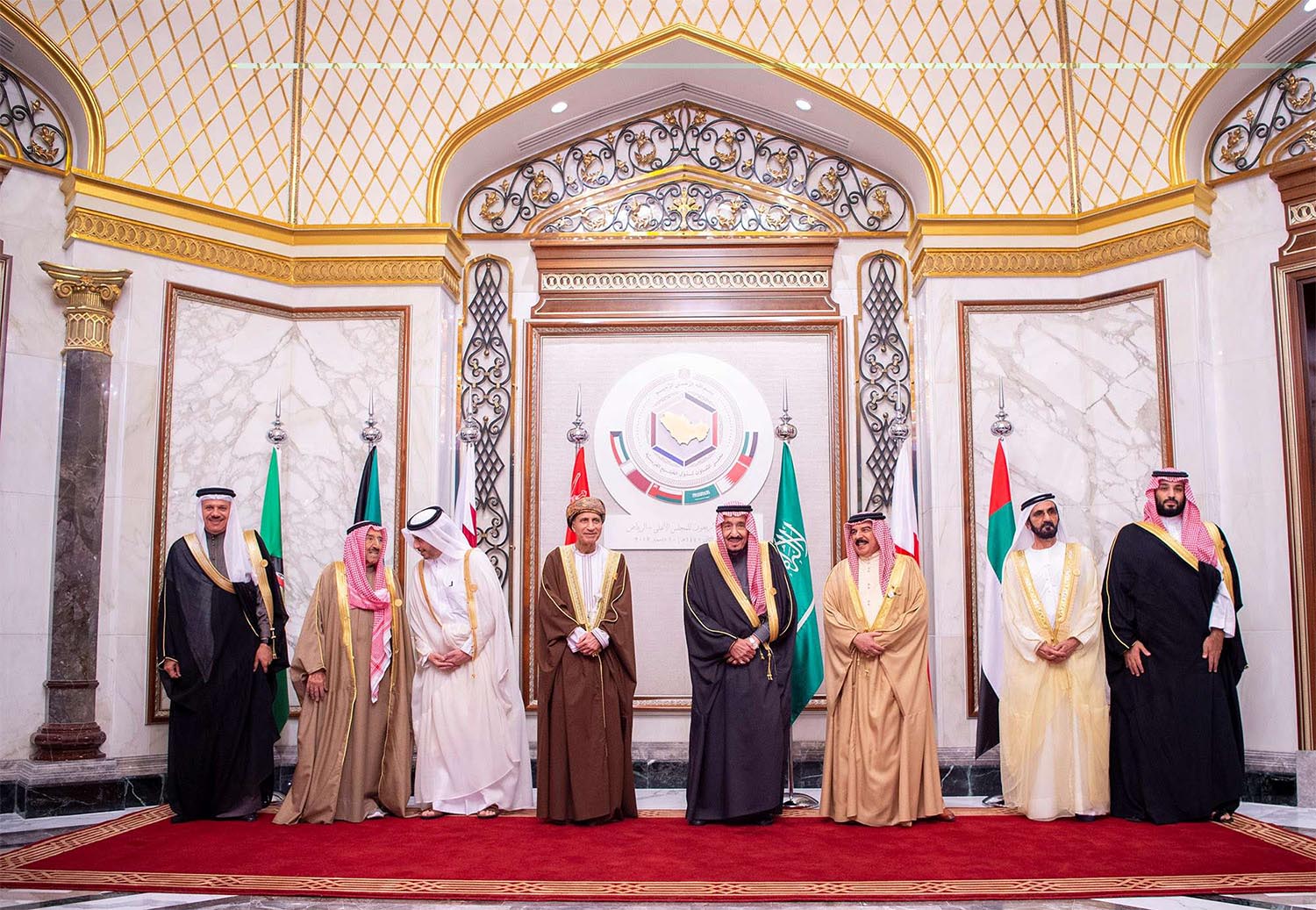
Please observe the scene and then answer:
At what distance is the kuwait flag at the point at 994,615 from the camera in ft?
18.7

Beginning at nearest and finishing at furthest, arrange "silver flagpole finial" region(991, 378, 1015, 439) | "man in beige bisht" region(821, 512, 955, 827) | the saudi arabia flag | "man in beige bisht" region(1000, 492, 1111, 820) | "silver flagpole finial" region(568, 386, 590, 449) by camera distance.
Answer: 1. "man in beige bisht" region(821, 512, 955, 827)
2. "man in beige bisht" region(1000, 492, 1111, 820)
3. the saudi arabia flag
4. "silver flagpole finial" region(991, 378, 1015, 439)
5. "silver flagpole finial" region(568, 386, 590, 449)

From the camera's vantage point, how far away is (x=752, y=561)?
5344mm

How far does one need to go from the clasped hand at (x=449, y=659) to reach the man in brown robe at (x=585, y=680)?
1.17ft

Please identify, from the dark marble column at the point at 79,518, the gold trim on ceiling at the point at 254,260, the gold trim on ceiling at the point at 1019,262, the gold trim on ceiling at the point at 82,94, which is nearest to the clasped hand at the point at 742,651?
the gold trim on ceiling at the point at 1019,262

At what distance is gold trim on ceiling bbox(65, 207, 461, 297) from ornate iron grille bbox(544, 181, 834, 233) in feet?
2.94

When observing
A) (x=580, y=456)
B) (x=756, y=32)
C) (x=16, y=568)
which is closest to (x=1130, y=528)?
(x=580, y=456)

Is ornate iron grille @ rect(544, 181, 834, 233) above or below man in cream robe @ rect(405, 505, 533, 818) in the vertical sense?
above

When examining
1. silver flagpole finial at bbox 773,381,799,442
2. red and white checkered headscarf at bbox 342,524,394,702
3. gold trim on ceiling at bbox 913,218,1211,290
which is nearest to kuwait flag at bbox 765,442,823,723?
silver flagpole finial at bbox 773,381,799,442

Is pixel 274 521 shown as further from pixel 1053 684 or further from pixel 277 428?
pixel 1053 684

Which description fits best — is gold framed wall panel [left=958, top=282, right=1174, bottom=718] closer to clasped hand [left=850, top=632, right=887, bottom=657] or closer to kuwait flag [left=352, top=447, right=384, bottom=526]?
clasped hand [left=850, top=632, right=887, bottom=657]

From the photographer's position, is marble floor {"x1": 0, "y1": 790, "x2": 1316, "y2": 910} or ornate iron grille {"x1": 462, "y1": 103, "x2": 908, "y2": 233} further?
ornate iron grille {"x1": 462, "y1": 103, "x2": 908, "y2": 233}

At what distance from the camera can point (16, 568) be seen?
5566mm

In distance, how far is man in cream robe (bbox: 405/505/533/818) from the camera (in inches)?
207

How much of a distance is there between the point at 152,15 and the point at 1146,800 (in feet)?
20.8
